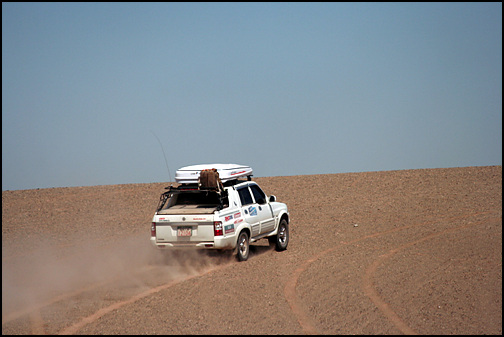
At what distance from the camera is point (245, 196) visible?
1434 centimetres

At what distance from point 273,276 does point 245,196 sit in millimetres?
2726

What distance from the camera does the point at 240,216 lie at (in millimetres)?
13758

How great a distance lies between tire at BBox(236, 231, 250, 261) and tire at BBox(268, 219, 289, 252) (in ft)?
→ 5.48

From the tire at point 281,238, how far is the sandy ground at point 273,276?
244mm

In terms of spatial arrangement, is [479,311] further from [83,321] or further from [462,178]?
[462,178]

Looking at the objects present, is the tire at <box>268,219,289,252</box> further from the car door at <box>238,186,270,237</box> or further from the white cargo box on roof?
the white cargo box on roof

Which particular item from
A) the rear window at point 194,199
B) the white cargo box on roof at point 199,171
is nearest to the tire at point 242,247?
the rear window at point 194,199

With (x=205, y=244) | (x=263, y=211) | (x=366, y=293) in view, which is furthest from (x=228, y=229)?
(x=366, y=293)

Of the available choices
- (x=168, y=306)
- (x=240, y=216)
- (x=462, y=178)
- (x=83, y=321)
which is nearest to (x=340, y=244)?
(x=240, y=216)

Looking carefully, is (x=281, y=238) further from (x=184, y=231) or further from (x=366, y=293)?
(x=366, y=293)

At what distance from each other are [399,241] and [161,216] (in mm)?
7246

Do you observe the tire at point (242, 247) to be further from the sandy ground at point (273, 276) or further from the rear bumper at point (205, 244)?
the rear bumper at point (205, 244)

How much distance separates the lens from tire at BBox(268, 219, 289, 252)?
1555 centimetres

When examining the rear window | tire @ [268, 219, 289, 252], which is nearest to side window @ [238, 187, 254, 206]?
the rear window
